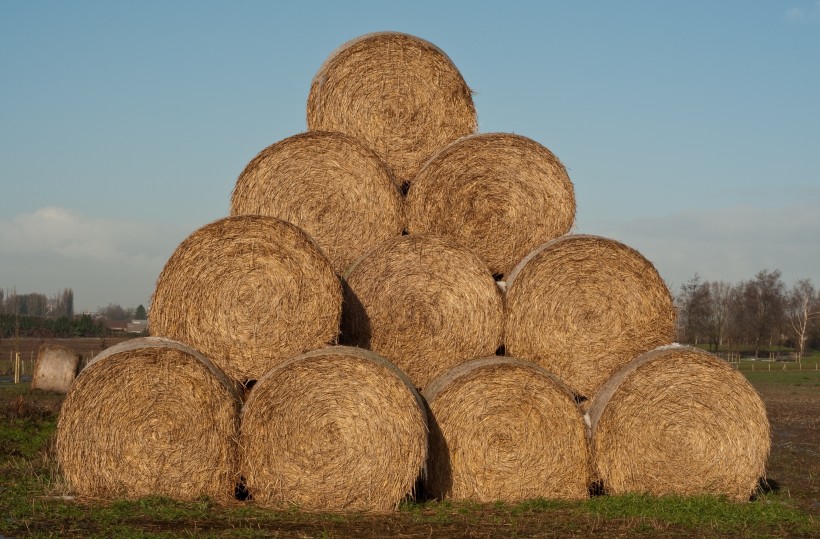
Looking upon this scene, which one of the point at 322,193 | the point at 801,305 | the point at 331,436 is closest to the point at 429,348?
the point at 331,436

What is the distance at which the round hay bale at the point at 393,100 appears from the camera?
1141cm

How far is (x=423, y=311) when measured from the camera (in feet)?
32.1

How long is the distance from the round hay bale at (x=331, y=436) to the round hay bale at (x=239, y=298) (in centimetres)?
48

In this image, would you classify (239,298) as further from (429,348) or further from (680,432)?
(680,432)

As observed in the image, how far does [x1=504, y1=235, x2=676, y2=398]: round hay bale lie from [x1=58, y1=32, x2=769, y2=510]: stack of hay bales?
0.02 m

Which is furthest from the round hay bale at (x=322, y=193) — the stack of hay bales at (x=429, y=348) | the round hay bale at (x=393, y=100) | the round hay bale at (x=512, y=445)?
the round hay bale at (x=512, y=445)

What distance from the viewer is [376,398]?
848 cm

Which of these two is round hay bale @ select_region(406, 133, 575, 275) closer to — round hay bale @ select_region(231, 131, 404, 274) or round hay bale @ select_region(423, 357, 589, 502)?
round hay bale @ select_region(231, 131, 404, 274)

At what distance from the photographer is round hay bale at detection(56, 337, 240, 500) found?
8.39 meters

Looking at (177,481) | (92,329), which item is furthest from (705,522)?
(92,329)

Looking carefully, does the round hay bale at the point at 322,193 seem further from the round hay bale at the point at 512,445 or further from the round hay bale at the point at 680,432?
the round hay bale at the point at 680,432

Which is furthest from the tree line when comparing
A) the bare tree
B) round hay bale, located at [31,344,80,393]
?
round hay bale, located at [31,344,80,393]

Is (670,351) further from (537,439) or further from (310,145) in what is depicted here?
(310,145)

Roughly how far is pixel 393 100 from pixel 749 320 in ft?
239
